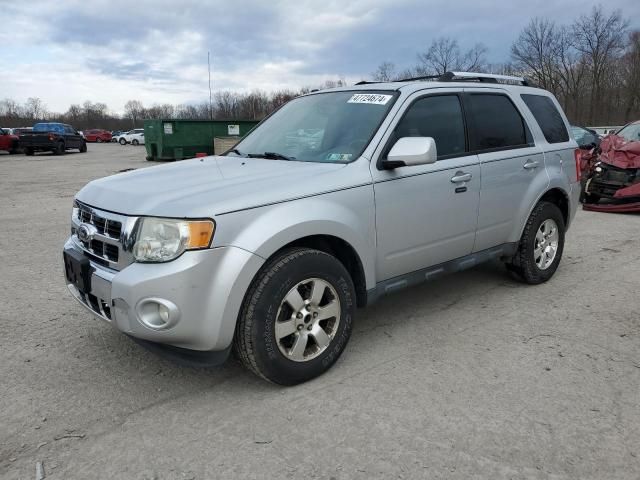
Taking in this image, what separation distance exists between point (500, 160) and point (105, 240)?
9.97ft

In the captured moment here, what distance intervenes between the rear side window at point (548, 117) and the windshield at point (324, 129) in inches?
71.4

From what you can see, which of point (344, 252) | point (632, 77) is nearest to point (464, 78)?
point (344, 252)

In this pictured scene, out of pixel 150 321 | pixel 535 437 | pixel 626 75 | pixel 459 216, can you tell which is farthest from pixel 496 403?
pixel 626 75

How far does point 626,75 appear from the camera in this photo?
4772 centimetres

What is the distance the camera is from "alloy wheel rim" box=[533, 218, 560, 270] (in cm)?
491

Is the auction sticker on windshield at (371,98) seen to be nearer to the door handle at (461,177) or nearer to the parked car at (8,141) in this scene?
the door handle at (461,177)

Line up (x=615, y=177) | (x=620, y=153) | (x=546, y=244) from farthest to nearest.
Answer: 1. (x=615, y=177)
2. (x=620, y=153)
3. (x=546, y=244)

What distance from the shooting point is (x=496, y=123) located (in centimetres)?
443

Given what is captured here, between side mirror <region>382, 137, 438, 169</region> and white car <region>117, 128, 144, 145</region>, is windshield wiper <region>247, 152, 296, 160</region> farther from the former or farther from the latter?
white car <region>117, 128, 144, 145</region>

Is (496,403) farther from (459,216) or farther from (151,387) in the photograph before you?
(151,387)

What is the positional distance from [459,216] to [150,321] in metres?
2.37

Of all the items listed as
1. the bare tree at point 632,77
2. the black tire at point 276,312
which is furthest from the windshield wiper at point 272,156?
the bare tree at point 632,77

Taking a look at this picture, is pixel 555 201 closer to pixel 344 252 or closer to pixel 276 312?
pixel 344 252

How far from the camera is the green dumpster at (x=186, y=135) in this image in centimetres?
2208
